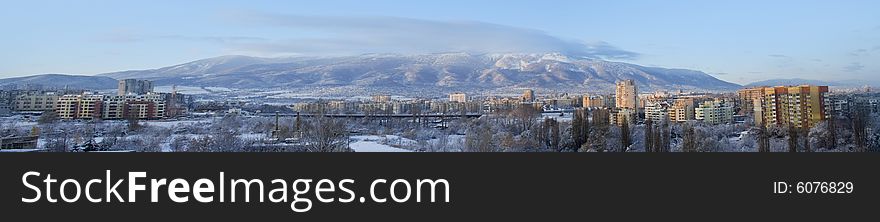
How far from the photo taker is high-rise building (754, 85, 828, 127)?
15.5 meters

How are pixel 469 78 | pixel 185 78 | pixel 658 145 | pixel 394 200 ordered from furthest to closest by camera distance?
1. pixel 469 78
2. pixel 185 78
3. pixel 658 145
4. pixel 394 200

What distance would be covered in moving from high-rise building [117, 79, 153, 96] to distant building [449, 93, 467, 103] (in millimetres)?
17303

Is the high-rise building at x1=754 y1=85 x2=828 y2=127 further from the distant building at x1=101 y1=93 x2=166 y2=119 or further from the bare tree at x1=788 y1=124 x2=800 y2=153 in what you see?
the distant building at x1=101 y1=93 x2=166 y2=119

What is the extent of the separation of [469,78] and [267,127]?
24.3 metres

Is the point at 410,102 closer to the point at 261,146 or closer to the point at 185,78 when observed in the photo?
the point at 261,146

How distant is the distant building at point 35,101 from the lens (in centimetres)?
2319

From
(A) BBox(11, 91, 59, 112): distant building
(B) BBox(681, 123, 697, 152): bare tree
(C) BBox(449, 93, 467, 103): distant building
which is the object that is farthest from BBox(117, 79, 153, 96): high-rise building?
(B) BBox(681, 123, 697, 152): bare tree

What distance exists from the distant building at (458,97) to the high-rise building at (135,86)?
17303 millimetres

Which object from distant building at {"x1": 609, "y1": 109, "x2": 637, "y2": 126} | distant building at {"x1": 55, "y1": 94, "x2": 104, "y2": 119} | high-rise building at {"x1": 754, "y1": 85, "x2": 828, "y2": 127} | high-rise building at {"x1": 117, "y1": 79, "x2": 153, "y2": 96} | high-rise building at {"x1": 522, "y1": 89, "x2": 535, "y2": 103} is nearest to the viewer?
high-rise building at {"x1": 754, "y1": 85, "x2": 828, "y2": 127}

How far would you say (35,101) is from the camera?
2388 cm

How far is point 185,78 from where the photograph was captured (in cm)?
3916

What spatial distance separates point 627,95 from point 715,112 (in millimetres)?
5857

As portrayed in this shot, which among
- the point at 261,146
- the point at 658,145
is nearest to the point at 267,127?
the point at 261,146

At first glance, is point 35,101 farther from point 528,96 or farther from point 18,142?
point 528,96
